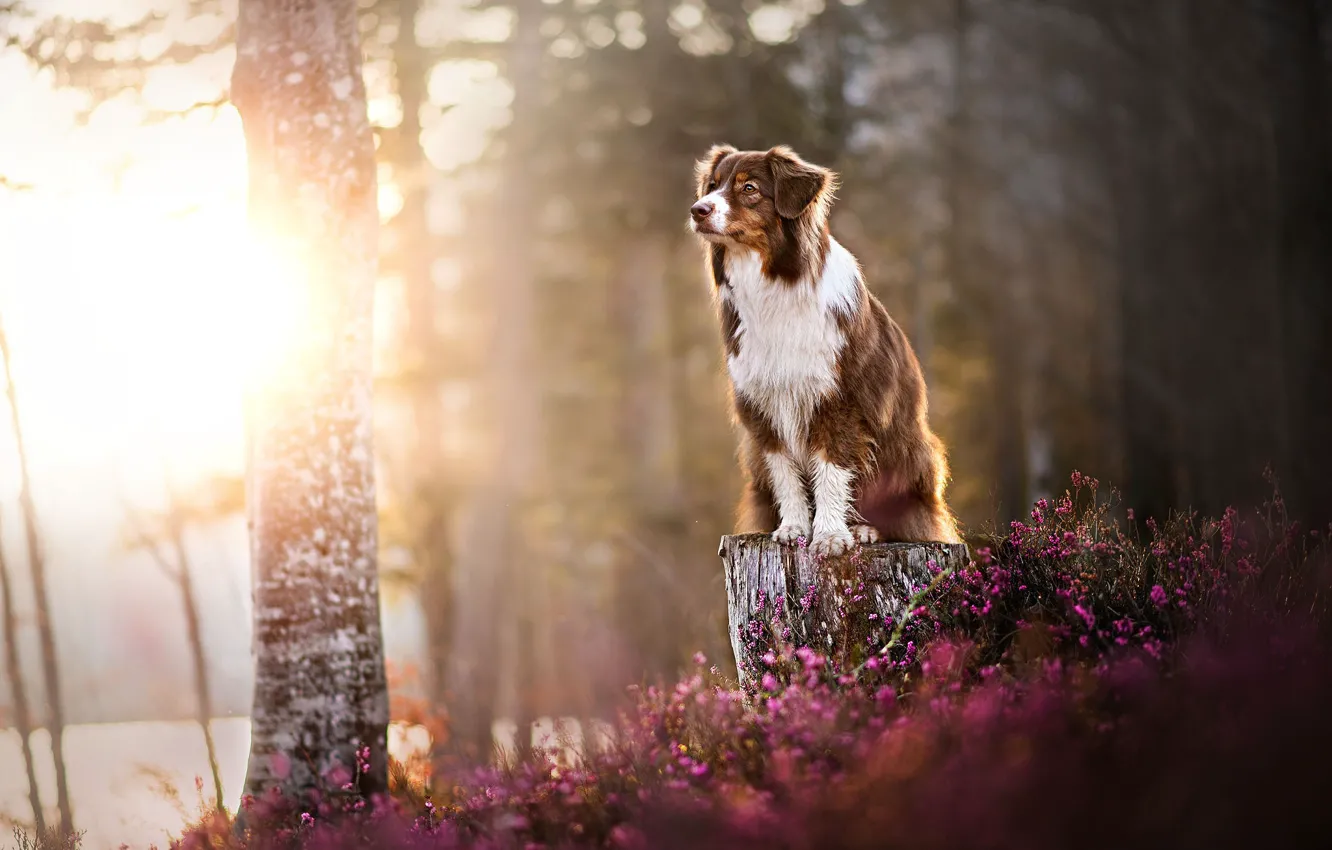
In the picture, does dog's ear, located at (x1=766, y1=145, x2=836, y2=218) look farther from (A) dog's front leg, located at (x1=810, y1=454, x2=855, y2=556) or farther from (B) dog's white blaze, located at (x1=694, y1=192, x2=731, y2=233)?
(A) dog's front leg, located at (x1=810, y1=454, x2=855, y2=556)

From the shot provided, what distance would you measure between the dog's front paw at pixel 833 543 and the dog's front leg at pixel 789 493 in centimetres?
17

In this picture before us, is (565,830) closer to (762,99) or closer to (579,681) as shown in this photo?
(762,99)

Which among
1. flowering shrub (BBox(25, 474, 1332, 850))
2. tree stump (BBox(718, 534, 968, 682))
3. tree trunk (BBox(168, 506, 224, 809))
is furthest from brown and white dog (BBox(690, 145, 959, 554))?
tree trunk (BBox(168, 506, 224, 809))

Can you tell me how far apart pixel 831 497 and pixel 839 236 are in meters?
9.72

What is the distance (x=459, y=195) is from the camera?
14898 millimetres

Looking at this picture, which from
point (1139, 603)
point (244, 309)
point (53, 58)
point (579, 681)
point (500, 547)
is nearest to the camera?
point (1139, 603)

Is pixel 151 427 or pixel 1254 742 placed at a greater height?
pixel 151 427

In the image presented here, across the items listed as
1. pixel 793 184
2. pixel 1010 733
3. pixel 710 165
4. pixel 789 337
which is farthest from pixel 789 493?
pixel 1010 733

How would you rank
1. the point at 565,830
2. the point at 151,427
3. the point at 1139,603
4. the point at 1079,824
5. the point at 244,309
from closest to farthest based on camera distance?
the point at 1079,824 < the point at 565,830 < the point at 1139,603 < the point at 244,309 < the point at 151,427

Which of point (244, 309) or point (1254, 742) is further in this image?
point (244, 309)

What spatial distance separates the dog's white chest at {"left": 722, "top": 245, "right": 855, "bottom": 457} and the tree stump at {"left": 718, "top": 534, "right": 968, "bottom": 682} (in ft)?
2.33

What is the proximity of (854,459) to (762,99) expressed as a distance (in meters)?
10.4

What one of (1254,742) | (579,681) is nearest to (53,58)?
(1254,742)

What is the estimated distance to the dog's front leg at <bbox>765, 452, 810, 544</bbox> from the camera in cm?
553
